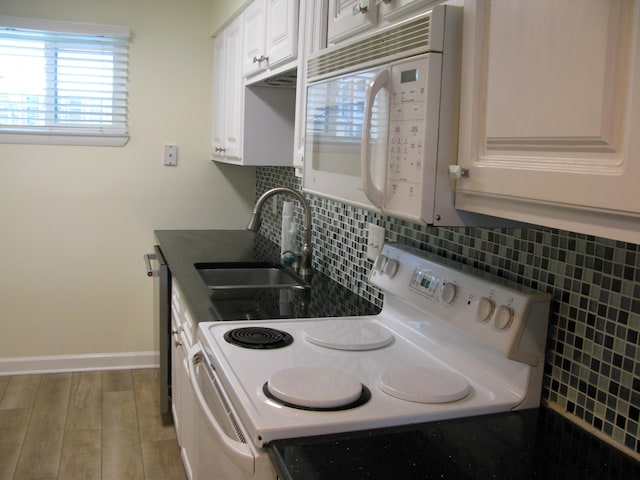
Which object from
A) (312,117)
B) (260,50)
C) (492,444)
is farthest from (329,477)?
(260,50)

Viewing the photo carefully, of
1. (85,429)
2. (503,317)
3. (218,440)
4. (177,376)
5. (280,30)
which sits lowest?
(85,429)

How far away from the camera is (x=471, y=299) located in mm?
1430

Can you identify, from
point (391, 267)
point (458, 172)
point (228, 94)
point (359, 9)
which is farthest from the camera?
point (228, 94)

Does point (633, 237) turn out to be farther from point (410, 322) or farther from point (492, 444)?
point (410, 322)

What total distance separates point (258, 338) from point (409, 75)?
79 cm

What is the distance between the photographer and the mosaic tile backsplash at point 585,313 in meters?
1.14

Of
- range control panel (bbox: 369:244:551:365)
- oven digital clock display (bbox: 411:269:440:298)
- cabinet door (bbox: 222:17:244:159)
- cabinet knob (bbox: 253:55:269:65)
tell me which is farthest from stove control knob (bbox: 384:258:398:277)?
cabinet door (bbox: 222:17:244:159)

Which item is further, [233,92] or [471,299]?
[233,92]

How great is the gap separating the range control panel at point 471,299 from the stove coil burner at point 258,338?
0.33 meters

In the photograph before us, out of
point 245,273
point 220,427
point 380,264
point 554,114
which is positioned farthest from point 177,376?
point 554,114

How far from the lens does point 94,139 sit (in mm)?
3586

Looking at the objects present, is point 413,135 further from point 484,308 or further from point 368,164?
point 484,308

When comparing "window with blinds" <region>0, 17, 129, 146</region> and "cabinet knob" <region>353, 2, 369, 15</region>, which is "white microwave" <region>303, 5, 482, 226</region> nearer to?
"cabinet knob" <region>353, 2, 369, 15</region>

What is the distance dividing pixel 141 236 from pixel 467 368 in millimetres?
2682
